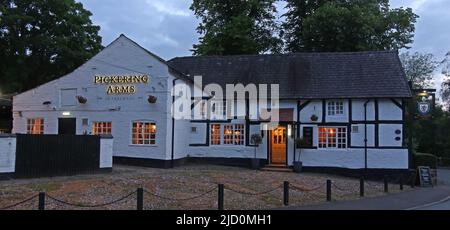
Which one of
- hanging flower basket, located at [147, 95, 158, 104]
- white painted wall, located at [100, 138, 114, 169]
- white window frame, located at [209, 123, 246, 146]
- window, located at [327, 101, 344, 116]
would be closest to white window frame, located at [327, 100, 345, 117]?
window, located at [327, 101, 344, 116]

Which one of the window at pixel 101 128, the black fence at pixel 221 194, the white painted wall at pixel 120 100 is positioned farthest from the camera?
the window at pixel 101 128

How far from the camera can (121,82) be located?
26328mm

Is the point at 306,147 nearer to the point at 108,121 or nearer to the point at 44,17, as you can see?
the point at 108,121

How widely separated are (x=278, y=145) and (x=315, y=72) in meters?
4.85

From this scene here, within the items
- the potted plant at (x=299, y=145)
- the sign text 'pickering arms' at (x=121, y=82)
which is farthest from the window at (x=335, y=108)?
the sign text 'pickering arms' at (x=121, y=82)

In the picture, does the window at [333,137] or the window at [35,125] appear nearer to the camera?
the window at [333,137]

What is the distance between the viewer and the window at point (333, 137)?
2727 centimetres

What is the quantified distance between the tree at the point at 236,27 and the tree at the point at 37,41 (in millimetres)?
9924

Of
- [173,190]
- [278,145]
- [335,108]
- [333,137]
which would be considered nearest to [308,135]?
[333,137]

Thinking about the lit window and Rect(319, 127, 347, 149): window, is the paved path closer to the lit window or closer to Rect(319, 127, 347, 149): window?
Rect(319, 127, 347, 149): window

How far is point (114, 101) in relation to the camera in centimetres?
2644

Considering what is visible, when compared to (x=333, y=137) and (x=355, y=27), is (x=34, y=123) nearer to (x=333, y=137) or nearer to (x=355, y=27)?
(x=333, y=137)

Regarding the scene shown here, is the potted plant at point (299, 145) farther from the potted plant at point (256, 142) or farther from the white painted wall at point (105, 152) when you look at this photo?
the white painted wall at point (105, 152)

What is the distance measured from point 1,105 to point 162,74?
12.4 metres
